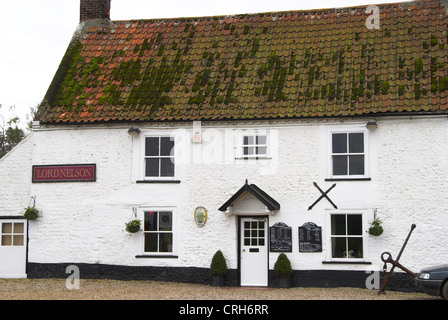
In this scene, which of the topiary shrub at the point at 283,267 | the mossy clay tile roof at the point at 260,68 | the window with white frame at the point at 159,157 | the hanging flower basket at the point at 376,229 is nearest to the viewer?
the hanging flower basket at the point at 376,229

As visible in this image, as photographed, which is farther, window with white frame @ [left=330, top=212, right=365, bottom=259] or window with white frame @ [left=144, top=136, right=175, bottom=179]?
window with white frame @ [left=144, top=136, right=175, bottom=179]

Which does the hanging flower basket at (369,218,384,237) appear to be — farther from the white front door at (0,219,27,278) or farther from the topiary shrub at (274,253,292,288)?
the white front door at (0,219,27,278)

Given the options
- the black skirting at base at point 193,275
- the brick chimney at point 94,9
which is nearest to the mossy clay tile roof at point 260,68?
the brick chimney at point 94,9

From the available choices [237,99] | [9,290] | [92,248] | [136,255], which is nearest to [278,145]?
[237,99]

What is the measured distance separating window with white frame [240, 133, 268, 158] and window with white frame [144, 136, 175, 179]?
2284 millimetres

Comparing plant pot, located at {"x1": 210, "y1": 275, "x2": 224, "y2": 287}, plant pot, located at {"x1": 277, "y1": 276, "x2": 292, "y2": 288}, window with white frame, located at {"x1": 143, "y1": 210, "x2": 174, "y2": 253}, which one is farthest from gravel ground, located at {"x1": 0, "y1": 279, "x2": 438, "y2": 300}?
window with white frame, located at {"x1": 143, "y1": 210, "x2": 174, "y2": 253}

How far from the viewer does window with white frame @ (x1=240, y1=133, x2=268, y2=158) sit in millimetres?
17906

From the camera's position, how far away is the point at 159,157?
60.7 feet

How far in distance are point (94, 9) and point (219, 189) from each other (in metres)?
9.07

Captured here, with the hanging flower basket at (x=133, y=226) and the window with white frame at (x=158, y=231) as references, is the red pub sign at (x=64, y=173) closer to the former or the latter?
the hanging flower basket at (x=133, y=226)

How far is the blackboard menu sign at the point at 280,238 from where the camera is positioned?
17297 millimetres

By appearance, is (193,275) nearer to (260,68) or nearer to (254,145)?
(254,145)

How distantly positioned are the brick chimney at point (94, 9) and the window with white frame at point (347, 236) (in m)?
11.6

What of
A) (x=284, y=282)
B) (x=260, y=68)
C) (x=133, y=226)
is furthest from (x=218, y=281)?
(x=260, y=68)
